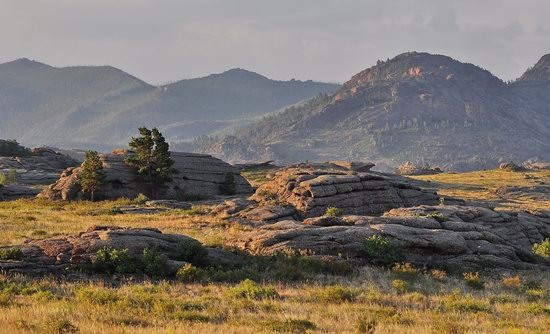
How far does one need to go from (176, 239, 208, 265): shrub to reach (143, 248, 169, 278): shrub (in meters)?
1.48

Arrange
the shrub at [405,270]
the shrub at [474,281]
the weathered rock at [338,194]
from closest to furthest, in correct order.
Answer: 1. the shrub at [474,281]
2. the shrub at [405,270]
3. the weathered rock at [338,194]

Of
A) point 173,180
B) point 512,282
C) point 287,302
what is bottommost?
point 512,282

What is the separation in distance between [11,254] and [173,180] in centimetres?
4838

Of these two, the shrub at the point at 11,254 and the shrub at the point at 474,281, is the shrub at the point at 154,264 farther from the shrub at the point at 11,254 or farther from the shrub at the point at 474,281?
the shrub at the point at 474,281

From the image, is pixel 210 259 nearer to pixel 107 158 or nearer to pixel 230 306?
pixel 230 306

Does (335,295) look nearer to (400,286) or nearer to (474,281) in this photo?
(400,286)

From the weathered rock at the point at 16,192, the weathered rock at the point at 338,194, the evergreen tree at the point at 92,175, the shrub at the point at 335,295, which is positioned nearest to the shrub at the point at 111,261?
the shrub at the point at 335,295

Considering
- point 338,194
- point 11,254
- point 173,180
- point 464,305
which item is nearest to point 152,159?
point 173,180

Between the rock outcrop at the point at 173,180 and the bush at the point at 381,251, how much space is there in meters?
44.6

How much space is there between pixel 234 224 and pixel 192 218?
6475 millimetres

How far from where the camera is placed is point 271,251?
24922 mm

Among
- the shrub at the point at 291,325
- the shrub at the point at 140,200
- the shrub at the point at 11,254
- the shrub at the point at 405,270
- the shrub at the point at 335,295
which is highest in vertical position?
the shrub at the point at 11,254

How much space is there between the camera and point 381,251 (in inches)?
977

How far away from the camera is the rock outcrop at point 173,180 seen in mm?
62147
